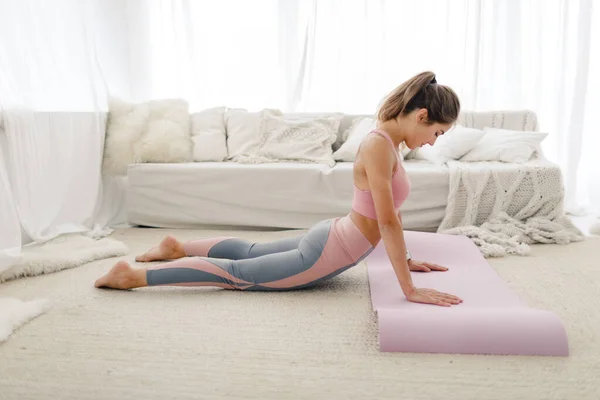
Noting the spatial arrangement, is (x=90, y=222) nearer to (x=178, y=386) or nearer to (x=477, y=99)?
(x=178, y=386)

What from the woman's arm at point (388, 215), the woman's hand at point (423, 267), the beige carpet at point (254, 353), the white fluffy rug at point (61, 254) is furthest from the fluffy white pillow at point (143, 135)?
the woman's arm at point (388, 215)

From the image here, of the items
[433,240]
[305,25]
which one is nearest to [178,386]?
[433,240]

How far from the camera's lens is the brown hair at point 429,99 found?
1.61 m

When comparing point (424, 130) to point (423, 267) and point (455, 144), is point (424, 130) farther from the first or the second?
point (455, 144)

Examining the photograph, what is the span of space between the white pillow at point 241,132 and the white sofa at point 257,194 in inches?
11.7

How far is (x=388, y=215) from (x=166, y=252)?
1.08 metres

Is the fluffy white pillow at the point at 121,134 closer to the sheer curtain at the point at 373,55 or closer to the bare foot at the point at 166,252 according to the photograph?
the sheer curtain at the point at 373,55

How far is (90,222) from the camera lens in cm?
307

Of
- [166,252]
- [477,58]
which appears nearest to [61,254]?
[166,252]

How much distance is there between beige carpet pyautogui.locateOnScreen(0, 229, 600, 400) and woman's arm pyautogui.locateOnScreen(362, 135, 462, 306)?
17 cm

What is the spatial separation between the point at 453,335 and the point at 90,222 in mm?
2280

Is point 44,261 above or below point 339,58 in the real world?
below

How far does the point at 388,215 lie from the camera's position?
1615 millimetres

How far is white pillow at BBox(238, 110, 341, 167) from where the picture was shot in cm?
331
